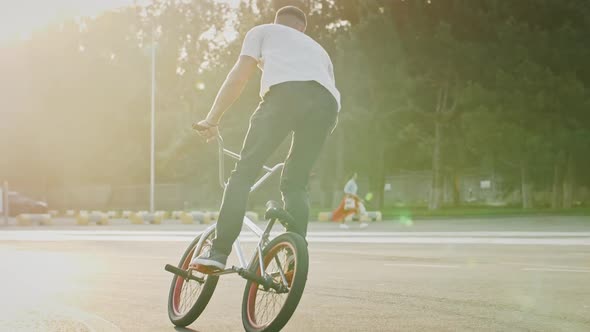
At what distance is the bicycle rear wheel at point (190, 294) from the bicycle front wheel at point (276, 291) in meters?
0.53

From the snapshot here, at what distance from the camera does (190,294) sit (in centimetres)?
589

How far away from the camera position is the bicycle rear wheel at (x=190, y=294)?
18.5 ft

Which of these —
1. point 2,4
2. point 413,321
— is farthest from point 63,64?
point 413,321

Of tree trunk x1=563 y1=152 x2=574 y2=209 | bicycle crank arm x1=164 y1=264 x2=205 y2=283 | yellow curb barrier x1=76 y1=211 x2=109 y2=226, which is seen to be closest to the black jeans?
bicycle crank arm x1=164 y1=264 x2=205 y2=283

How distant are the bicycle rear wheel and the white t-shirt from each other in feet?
3.64

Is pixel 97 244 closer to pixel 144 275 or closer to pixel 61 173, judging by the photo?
pixel 144 275

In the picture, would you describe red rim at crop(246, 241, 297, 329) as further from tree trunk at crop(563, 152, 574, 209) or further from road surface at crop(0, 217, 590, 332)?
tree trunk at crop(563, 152, 574, 209)

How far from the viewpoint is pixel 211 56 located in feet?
168

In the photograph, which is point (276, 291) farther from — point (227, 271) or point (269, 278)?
point (227, 271)

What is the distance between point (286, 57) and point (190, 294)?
1.68 metres

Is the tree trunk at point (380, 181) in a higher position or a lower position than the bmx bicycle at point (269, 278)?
higher

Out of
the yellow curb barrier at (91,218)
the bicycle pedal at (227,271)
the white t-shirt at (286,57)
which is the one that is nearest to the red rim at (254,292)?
the bicycle pedal at (227,271)

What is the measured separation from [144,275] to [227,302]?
9.35 feet

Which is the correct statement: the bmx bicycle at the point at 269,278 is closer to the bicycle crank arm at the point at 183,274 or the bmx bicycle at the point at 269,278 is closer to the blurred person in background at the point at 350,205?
the bicycle crank arm at the point at 183,274
